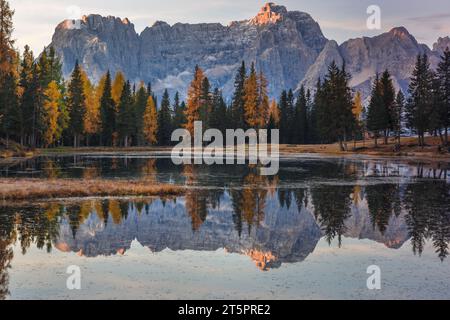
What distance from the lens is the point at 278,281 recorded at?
1344 cm

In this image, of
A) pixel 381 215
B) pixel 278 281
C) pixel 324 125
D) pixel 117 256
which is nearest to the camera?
pixel 278 281

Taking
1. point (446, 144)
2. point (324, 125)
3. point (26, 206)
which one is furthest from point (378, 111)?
point (26, 206)

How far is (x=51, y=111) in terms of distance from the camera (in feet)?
274

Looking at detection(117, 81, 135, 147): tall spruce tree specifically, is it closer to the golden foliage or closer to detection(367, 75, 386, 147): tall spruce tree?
the golden foliage

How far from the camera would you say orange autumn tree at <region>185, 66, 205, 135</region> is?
4513 inches

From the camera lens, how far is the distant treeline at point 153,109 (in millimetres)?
77938

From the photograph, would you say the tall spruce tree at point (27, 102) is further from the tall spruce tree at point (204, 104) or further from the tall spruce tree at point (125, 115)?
the tall spruce tree at point (204, 104)

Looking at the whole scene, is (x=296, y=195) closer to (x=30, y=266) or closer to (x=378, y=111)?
(x=30, y=266)

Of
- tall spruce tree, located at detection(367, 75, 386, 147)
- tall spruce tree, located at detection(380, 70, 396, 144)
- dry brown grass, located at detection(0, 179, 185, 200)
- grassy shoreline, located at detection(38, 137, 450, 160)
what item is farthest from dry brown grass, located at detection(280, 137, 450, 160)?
dry brown grass, located at detection(0, 179, 185, 200)

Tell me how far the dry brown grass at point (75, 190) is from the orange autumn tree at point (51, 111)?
52569mm

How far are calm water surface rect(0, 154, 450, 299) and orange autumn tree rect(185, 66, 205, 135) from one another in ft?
275

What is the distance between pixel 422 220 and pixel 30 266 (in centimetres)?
1609

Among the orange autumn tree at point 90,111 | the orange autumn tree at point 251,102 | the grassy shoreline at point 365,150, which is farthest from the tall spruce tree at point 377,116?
the orange autumn tree at point 90,111

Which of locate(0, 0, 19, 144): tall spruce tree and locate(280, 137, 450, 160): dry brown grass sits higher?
locate(0, 0, 19, 144): tall spruce tree
